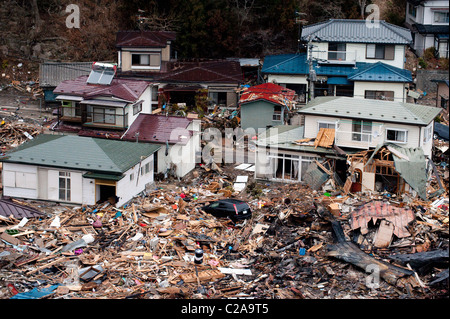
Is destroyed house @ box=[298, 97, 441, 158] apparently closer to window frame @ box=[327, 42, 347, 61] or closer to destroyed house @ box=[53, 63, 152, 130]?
destroyed house @ box=[53, 63, 152, 130]

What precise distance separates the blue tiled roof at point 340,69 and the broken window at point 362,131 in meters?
8.76

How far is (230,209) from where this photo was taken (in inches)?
920

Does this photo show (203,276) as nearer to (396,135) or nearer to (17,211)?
(17,211)

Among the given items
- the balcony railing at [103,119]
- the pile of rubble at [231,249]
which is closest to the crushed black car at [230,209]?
the pile of rubble at [231,249]

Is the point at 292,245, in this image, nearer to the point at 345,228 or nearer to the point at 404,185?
the point at 345,228

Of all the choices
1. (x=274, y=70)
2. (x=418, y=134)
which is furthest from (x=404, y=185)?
(x=274, y=70)

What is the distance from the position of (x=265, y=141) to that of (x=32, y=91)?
16.6 metres

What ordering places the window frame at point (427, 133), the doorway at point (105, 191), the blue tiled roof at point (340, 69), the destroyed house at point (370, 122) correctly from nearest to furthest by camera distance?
1. the doorway at point (105, 191)
2. the destroyed house at point (370, 122)
3. the window frame at point (427, 133)
4. the blue tiled roof at point (340, 69)

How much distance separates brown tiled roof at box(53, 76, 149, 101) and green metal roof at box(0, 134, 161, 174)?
3.28 metres

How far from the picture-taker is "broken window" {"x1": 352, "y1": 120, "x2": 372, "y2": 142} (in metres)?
27.0

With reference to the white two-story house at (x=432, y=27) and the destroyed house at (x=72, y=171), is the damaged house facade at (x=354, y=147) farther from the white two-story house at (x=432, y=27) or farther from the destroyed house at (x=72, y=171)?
the white two-story house at (x=432, y=27)

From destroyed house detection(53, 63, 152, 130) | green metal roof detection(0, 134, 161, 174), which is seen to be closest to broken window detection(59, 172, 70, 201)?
green metal roof detection(0, 134, 161, 174)

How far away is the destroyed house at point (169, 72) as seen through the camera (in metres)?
36.0

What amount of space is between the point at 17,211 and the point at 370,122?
48.2 ft
